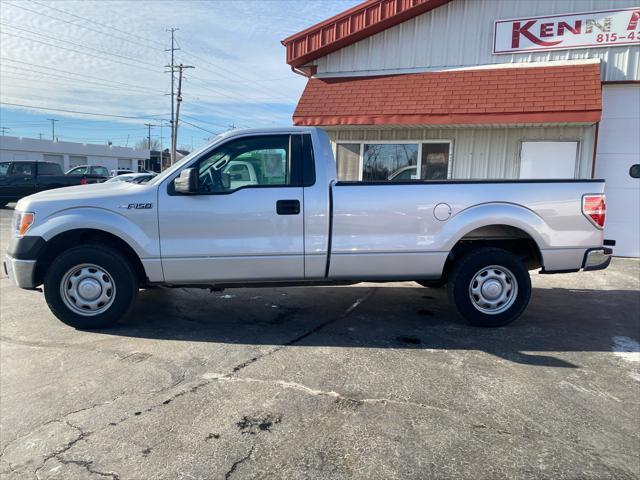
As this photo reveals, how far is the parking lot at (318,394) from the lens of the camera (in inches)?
108

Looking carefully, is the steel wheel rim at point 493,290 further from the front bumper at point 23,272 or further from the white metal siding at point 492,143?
the white metal siding at point 492,143

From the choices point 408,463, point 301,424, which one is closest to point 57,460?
point 301,424

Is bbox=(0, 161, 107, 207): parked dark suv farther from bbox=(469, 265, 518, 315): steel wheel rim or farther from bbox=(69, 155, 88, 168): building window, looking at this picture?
bbox=(69, 155, 88, 168): building window

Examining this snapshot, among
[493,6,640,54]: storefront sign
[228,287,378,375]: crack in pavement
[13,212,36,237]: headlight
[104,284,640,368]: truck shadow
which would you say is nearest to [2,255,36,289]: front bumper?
[13,212,36,237]: headlight

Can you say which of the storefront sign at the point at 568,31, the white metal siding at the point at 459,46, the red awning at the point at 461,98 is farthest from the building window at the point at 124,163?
the storefront sign at the point at 568,31

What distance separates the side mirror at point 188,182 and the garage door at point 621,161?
341 inches

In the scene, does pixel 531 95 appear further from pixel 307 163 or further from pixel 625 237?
pixel 307 163

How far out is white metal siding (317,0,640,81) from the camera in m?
9.41

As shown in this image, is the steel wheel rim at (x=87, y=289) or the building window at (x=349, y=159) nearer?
the steel wheel rim at (x=87, y=289)

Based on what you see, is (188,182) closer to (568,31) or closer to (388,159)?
(388,159)

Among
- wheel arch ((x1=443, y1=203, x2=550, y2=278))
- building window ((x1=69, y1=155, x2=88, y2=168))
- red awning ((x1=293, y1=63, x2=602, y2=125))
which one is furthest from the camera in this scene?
building window ((x1=69, y1=155, x2=88, y2=168))

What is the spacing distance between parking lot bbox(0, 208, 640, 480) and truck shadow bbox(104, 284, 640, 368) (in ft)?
0.10

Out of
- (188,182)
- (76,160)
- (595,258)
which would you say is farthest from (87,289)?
(76,160)

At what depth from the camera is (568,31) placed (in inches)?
378
